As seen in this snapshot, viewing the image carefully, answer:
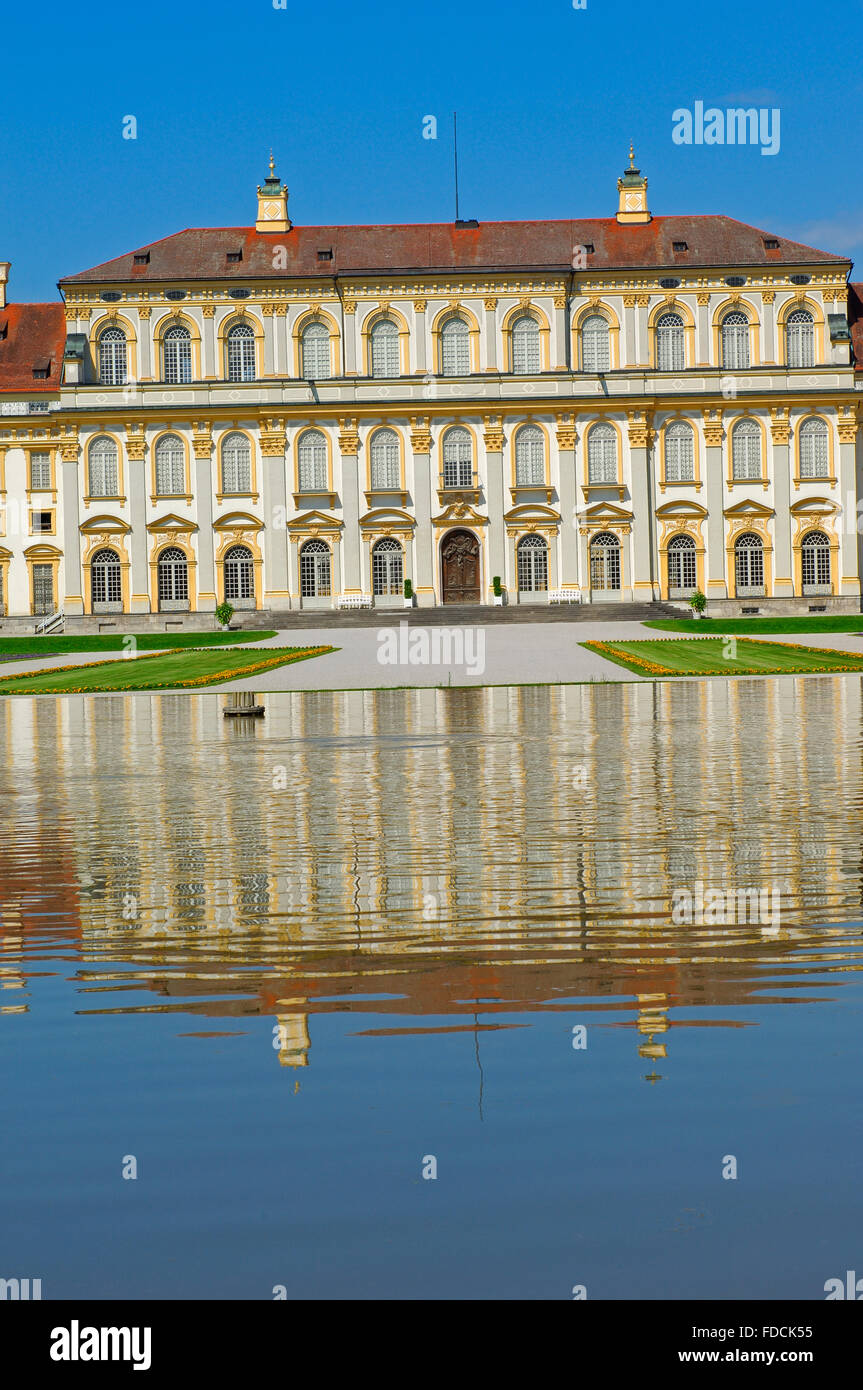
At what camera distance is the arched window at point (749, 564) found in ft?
258

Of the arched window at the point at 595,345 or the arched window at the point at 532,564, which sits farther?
the arched window at the point at 595,345

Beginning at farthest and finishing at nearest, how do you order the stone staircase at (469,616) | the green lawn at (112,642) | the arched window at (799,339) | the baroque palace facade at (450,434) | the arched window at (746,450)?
the arched window at (799,339)
the arched window at (746,450)
the baroque palace facade at (450,434)
the stone staircase at (469,616)
the green lawn at (112,642)

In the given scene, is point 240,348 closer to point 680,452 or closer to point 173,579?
point 173,579

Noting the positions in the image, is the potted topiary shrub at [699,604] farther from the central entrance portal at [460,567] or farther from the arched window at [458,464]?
the arched window at [458,464]

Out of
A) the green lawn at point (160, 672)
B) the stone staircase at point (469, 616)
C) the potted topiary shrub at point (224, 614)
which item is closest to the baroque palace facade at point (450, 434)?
the stone staircase at point (469, 616)

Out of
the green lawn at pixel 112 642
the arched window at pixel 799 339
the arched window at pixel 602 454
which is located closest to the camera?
the green lawn at pixel 112 642

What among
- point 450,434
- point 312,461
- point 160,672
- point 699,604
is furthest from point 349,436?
point 160,672

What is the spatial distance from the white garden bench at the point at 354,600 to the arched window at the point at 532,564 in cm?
747

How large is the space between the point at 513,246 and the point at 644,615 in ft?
71.9

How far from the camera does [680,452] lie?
78438mm

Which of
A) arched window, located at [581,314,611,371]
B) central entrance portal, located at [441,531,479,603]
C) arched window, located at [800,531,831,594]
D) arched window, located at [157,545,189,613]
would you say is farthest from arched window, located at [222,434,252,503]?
arched window, located at [800,531,831,594]

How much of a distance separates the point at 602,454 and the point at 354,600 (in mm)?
13921

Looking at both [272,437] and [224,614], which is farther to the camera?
[272,437]
